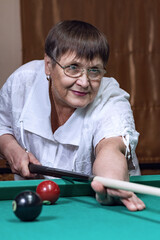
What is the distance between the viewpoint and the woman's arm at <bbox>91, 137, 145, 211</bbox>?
1.54 m

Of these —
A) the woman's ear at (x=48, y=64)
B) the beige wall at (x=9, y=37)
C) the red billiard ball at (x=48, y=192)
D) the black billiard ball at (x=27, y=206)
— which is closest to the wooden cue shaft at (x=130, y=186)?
the red billiard ball at (x=48, y=192)

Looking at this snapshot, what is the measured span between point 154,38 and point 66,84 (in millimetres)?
2264

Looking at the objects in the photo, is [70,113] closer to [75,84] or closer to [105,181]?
[75,84]

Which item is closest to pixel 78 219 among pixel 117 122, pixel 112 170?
pixel 112 170

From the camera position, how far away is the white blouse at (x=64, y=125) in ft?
6.91

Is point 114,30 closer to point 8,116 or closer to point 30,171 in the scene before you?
point 8,116

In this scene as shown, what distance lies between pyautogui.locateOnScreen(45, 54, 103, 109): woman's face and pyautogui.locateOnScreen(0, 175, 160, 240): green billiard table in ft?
1.58

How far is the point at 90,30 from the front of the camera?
6.96ft

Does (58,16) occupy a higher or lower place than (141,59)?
higher

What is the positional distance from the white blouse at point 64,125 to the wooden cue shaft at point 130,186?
0.47 metres

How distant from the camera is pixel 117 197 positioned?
62.5 inches

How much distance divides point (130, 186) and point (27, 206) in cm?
34

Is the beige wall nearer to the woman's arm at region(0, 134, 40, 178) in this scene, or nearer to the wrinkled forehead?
the woman's arm at region(0, 134, 40, 178)

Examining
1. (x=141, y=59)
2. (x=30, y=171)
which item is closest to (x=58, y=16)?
(x=141, y=59)
